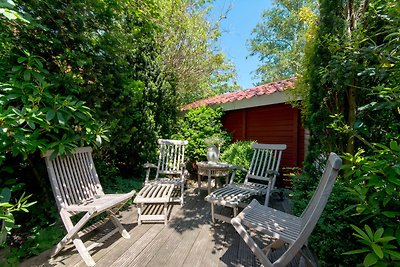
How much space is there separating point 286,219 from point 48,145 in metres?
2.64

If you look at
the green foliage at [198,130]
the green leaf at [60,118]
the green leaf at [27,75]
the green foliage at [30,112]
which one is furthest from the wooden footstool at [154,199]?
the green foliage at [198,130]

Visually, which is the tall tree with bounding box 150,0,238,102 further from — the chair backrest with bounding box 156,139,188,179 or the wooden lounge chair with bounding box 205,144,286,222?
the wooden lounge chair with bounding box 205,144,286,222

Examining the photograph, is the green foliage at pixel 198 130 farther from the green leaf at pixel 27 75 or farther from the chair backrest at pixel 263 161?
the green leaf at pixel 27 75

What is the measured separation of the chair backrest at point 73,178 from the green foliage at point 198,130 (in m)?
3.31

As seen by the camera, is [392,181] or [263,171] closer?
[392,181]

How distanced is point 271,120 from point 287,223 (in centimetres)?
387

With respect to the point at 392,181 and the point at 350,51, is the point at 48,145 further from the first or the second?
the point at 350,51

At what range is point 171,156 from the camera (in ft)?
15.4

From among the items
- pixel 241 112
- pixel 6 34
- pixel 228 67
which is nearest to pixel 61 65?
pixel 6 34

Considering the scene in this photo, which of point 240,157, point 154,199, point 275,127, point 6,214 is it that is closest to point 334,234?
point 154,199

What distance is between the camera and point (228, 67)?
10133 millimetres

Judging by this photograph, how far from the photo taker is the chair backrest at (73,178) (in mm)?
2355

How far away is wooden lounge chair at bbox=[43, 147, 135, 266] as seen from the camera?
2.19 m

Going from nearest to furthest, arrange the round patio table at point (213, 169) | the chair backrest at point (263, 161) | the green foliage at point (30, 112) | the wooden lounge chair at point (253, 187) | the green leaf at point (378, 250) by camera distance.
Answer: the green leaf at point (378, 250) < the green foliage at point (30, 112) < the wooden lounge chair at point (253, 187) < the chair backrest at point (263, 161) < the round patio table at point (213, 169)
